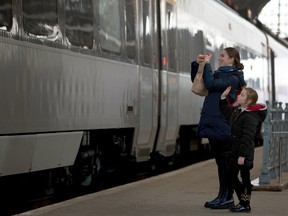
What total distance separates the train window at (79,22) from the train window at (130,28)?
166 cm

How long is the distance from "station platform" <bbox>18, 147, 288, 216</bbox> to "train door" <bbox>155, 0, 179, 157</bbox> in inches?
71.3

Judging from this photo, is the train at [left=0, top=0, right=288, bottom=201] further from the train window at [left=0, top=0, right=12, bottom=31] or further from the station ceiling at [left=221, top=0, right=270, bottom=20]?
the station ceiling at [left=221, top=0, right=270, bottom=20]

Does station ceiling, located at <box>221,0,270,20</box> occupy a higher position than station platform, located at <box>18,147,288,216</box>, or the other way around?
station ceiling, located at <box>221,0,270,20</box>

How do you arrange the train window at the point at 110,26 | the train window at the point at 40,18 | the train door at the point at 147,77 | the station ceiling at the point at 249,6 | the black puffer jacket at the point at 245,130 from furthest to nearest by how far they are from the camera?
the station ceiling at the point at 249,6 < the train door at the point at 147,77 < the train window at the point at 110,26 < the train window at the point at 40,18 < the black puffer jacket at the point at 245,130

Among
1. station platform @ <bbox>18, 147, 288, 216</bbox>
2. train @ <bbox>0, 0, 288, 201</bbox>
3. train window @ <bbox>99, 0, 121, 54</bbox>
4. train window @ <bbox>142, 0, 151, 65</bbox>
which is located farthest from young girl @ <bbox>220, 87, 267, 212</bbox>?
train window @ <bbox>142, 0, 151, 65</bbox>

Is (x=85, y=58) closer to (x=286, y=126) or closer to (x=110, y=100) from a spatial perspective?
(x=110, y=100)

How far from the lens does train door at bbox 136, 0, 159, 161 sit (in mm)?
13625

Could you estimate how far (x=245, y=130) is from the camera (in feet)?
28.0

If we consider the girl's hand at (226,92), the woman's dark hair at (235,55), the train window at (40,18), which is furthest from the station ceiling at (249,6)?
the girl's hand at (226,92)

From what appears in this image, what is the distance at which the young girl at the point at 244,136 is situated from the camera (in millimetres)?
8523

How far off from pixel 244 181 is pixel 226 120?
0.64 m

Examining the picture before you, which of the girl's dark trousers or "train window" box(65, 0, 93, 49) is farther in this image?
"train window" box(65, 0, 93, 49)

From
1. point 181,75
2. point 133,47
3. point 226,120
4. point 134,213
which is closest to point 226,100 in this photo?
point 226,120

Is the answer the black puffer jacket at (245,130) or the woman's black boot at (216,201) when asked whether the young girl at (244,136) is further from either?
the woman's black boot at (216,201)
